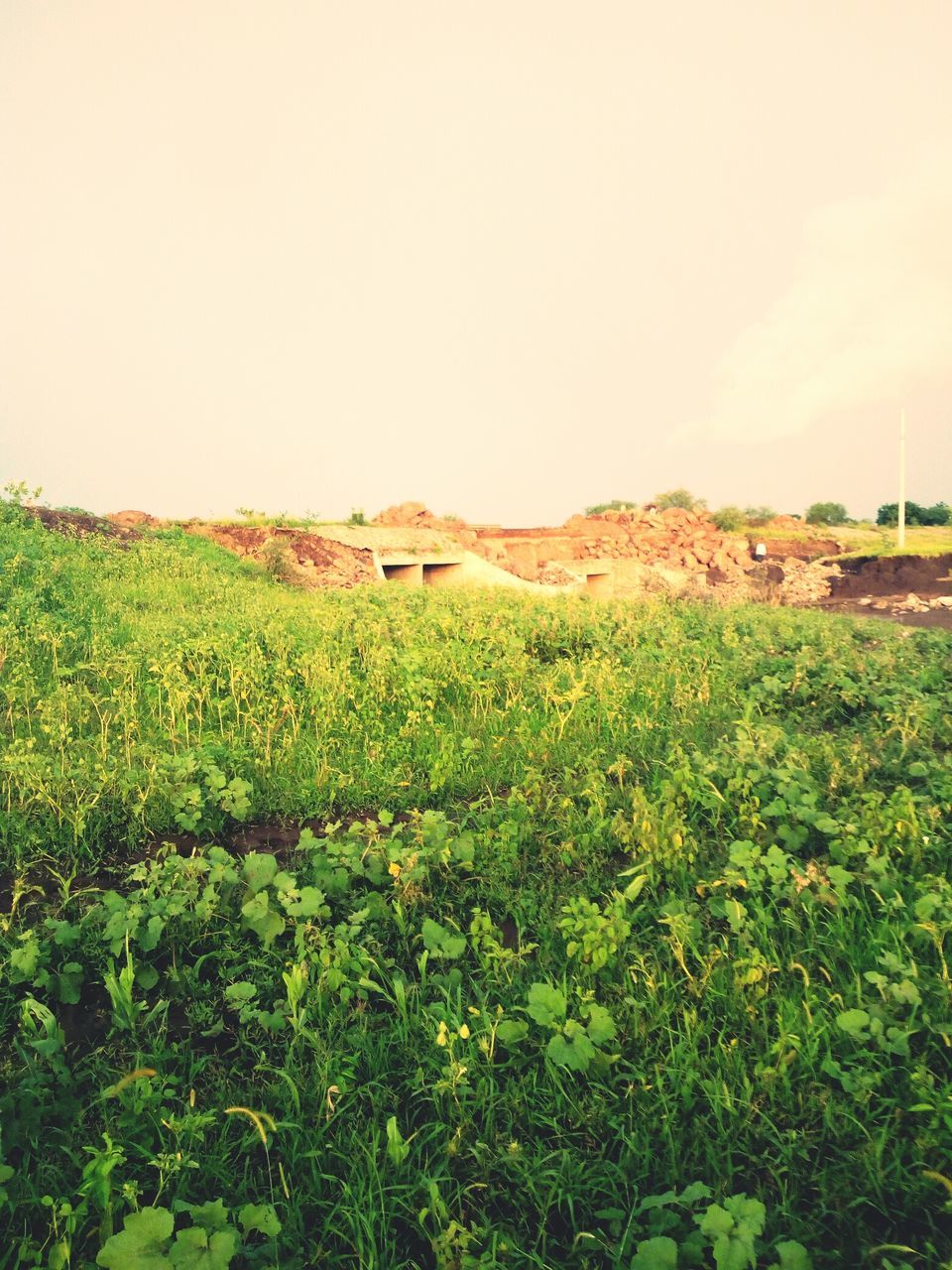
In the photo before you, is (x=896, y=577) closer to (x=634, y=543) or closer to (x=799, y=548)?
(x=799, y=548)

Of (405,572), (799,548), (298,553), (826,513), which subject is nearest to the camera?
(298,553)

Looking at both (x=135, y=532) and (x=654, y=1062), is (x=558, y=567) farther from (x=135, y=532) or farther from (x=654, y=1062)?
(x=654, y=1062)

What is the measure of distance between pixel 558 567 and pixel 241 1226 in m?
23.5

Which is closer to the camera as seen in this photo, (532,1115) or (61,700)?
(532,1115)

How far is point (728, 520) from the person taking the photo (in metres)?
38.2

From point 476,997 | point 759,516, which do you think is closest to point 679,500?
point 759,516

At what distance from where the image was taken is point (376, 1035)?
2588 millimetres

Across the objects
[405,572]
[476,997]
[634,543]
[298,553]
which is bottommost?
[476,997]

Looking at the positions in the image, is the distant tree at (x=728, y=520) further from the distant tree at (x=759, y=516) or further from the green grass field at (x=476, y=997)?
the green grass field at (x=476, y=997)

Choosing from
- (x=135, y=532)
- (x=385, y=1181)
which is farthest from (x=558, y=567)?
(x=385, y=1181)

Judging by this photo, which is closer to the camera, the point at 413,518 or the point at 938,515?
the point at 413,518

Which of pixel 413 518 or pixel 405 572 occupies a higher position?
pixel 413 518

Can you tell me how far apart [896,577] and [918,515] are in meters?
20.0

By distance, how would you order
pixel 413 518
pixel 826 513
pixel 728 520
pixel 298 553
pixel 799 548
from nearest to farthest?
pixel 298 553
pixel 413 518
pixel 799 548
pixel 728 520
pixel 826 513
